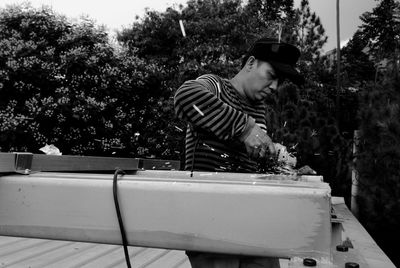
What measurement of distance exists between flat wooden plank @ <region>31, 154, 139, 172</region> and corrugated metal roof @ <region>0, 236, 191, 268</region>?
1.53 meters

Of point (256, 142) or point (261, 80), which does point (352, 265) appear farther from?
point (256, 142)

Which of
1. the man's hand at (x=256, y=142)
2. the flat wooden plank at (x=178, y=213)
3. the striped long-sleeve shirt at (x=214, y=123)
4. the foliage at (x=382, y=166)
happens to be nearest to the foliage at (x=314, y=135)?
the foliage at (x=382, y=166)

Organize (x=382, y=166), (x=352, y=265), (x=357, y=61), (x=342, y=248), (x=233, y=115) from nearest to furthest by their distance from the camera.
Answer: (x=233, y=115) → (x=352, y=265) → (x=342, y=248) → (x=382, y=166) → (x=357, y=61)

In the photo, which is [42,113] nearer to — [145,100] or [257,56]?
[145,100]

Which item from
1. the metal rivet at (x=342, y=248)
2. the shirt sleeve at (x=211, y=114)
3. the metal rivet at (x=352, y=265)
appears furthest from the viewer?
the metal rivet at (x=342, y=248)

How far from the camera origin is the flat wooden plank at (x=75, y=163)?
1.27m

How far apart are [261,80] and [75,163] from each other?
29.5 inches

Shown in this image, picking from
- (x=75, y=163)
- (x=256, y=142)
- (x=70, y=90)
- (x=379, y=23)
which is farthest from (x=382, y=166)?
(x=379, y=23)

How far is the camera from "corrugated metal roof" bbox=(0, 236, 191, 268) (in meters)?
3.14

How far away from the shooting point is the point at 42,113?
9.41 m

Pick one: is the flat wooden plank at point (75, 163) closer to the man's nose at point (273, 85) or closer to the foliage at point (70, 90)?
the man's nose at point (273, 85)

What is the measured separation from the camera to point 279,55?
1671 mm

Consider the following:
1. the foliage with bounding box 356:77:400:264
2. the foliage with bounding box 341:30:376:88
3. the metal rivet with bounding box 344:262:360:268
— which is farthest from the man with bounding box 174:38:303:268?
the foliage with bounding box 341:30:376:88

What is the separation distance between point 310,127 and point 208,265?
6162 millimetres
